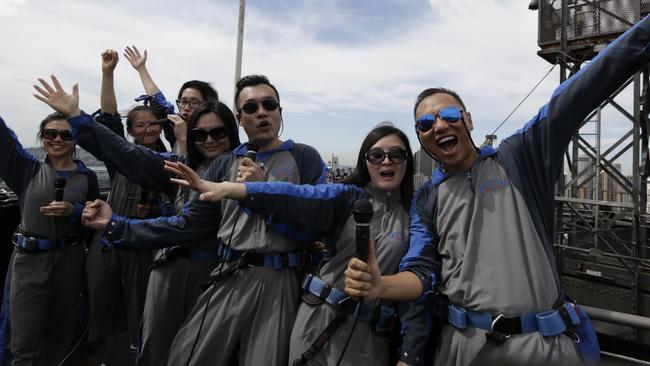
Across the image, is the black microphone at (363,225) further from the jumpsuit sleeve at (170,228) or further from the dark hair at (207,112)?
the dark hair at (207,112)

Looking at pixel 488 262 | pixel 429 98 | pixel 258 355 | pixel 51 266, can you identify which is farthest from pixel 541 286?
pixel 51 266

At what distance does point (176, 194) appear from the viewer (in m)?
3.25

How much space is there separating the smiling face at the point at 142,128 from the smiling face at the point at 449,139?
9.42 ft

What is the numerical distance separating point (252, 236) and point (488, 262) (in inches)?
53.2

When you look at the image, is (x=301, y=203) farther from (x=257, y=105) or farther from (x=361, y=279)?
(x=257, y=105)

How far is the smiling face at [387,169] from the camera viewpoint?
7.43ft

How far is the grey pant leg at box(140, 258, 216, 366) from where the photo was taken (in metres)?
2.73

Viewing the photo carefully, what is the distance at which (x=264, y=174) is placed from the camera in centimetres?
253

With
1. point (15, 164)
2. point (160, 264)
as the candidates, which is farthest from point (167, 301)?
point (15, 164)

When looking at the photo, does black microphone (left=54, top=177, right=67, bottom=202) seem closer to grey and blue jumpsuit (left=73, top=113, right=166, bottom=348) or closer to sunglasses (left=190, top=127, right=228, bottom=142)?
grey and blue jumpsuit (left=73, top=113, right=166, bottom=348)

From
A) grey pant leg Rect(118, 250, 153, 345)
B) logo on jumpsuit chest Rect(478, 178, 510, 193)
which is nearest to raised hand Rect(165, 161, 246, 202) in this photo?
logo on jumpsuit chest Rect(478, 178, 510, 193)

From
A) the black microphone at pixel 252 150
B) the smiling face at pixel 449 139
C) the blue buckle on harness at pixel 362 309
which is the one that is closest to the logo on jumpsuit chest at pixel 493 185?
the smiling face at pixel 449 139

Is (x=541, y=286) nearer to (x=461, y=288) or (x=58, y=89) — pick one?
(x=461, y=288)

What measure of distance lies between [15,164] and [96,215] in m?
1.34
